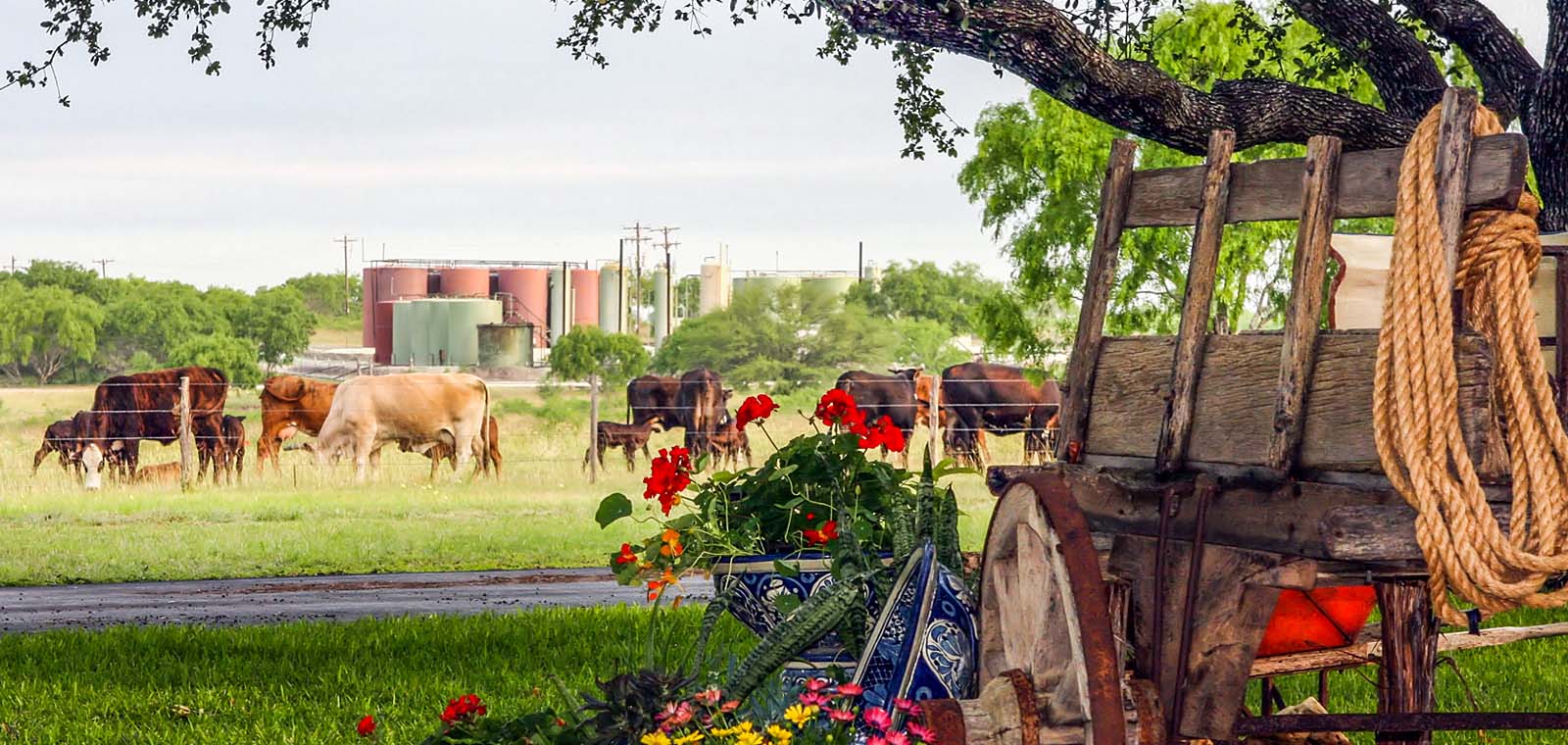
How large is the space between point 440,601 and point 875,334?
1588 inches

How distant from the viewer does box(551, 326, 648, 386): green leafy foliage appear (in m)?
52.6


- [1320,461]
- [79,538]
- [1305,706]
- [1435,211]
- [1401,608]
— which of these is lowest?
[79,538]

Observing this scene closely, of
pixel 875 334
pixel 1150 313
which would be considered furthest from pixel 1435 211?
pixel 875 334

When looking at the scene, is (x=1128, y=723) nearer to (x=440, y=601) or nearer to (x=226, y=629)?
(x=226, y=629)

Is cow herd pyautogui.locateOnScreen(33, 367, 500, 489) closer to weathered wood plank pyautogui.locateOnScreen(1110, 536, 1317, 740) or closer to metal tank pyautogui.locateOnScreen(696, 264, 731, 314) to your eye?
weathered wood plank pyautogui.locateOnScreen(1110, 536, 1317, 740)

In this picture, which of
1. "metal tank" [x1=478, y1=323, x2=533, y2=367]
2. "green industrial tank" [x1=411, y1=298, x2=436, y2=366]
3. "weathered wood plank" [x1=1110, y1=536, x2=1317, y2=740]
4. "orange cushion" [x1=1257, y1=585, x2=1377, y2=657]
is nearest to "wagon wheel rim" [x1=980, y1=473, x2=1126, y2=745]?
"weathered wood plank" [x1=1110, y1=536, x2=1317, y2=740]

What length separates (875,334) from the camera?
52.0 m

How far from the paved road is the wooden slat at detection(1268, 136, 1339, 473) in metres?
8.94

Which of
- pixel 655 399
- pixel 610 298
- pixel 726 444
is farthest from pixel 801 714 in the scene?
pixel 610 298

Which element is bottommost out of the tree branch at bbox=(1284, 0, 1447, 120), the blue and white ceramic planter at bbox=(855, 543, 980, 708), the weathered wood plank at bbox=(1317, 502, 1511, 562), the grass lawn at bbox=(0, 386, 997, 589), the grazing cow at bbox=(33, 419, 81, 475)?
the grass lawn at bbox=(0, 386, 997, 589)

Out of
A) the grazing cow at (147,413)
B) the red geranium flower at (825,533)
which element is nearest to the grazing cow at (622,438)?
the grazing cow at (147,413)

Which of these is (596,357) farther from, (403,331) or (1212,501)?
(1212,501)

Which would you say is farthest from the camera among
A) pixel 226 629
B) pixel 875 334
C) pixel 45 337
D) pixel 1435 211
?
pixel 45 337

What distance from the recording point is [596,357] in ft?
175
